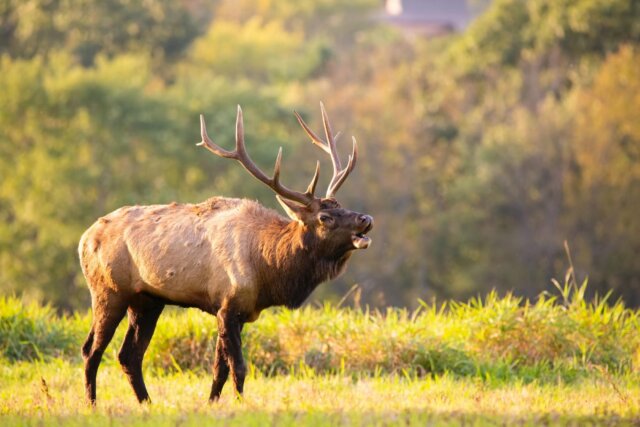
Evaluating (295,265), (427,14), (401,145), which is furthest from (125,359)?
(427,14)

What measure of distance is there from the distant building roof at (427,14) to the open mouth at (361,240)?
91246 mm

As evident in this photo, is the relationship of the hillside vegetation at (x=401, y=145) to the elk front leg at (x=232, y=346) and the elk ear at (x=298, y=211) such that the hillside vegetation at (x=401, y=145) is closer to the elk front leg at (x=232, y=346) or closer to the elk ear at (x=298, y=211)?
the elk ear at (x=298, y=211)

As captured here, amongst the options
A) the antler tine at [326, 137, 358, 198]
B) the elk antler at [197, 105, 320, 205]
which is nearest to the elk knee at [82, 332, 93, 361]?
the elk antler at [197, 105, 320, 205]

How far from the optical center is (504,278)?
46.8 m

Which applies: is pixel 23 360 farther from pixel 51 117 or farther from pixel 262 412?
pixel 51 117

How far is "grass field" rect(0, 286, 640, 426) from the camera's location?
1023 cm

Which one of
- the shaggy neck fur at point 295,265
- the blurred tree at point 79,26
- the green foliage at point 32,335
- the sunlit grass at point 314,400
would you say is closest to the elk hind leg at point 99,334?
the sunlit grass at point 314,400

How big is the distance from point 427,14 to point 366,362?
97.1m

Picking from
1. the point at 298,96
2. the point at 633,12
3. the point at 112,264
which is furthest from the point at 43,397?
the point at 298,96

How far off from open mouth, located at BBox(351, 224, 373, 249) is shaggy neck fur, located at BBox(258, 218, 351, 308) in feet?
0.59

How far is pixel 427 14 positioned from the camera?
107 metres

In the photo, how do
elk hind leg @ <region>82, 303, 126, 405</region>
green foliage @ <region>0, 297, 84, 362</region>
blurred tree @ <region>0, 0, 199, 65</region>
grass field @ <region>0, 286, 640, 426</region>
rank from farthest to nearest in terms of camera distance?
blurred tree @ <region>0, 0, 199, 65</region>
green foliage @ <region>0, 297, 84, 362</region>
elk hind leg @ <region>82, 303, 126, 405</region>
grass field @ <region>0, 286, 640, 426</region>

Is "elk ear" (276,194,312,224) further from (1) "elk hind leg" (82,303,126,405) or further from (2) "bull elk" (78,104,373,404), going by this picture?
(1) "elk hind leg" (82,303,126,405)

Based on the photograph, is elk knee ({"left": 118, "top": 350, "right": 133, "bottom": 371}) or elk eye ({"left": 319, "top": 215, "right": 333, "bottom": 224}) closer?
elk eye ({"left": 319, "top": 215, "right": 333, "bottom": 224})
